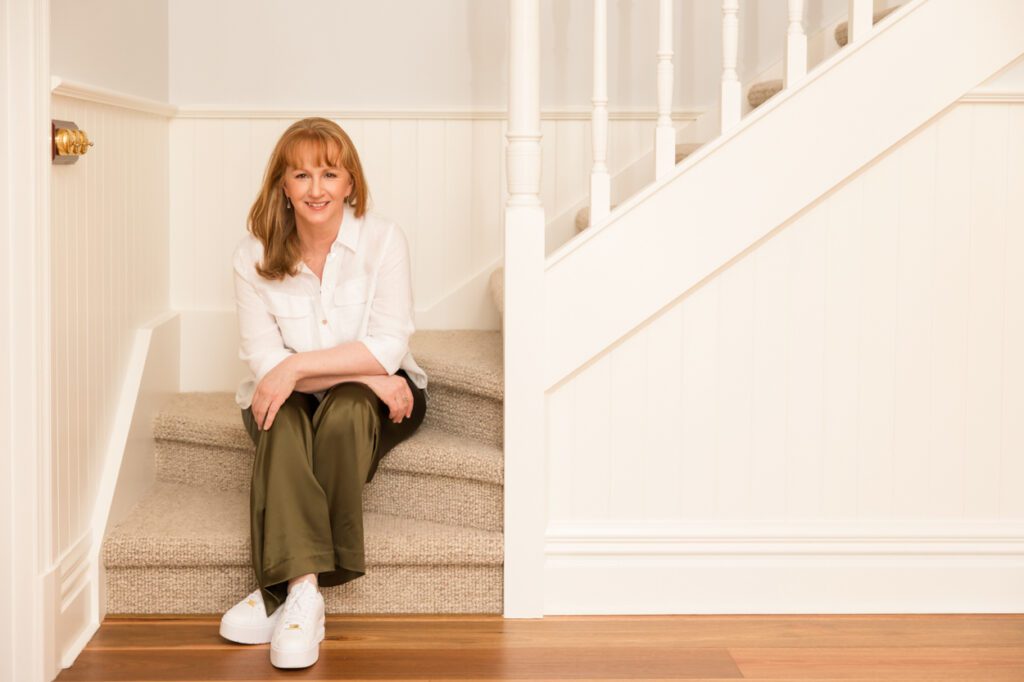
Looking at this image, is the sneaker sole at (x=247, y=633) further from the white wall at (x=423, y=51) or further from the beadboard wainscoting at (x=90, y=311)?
the white wall at (x=423, y=51)

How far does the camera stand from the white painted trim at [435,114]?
329cm

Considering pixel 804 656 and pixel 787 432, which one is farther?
pixel 787 432

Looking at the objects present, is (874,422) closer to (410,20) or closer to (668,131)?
(668,131)

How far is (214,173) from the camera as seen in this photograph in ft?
10.8

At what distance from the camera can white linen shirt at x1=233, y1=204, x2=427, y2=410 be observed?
2.54 meters

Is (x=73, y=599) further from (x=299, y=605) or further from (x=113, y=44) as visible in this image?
(x=113, y=44)

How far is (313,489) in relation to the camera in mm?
2324

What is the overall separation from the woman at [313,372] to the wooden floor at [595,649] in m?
0.10

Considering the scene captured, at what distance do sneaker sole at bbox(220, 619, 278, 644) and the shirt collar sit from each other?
763 mm

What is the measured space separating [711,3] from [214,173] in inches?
55.1

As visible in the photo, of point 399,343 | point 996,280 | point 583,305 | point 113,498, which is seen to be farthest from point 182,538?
point 996,280

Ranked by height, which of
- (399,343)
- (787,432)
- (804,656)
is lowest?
(804,656)

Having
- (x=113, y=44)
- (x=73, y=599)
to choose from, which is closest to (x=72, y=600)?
(x=73, y=599)

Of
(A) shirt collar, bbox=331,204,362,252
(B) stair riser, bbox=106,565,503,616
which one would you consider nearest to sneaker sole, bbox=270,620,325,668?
(B) stair riser, bbox=106,565,503,616
